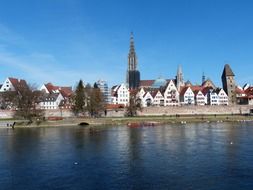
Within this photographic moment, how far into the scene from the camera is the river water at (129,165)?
92.3 ft

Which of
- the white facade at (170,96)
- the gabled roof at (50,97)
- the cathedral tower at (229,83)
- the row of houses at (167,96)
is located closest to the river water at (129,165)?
the gabled roof at (50,97)

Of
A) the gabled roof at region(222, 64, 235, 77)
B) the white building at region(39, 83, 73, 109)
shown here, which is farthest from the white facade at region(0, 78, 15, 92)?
the gabled roof at region(222, 64, 235, 77)

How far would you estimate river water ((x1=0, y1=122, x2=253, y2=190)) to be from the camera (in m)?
28.1

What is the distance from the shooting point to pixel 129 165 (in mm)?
35062

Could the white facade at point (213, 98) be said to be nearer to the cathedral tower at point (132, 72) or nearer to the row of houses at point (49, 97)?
the cathedral tower at point (132, 72)

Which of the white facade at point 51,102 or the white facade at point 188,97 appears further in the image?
the white facade at point 188,97

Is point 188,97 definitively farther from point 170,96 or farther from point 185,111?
point 185,111

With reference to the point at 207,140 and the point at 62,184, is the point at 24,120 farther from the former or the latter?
the point at 62,184

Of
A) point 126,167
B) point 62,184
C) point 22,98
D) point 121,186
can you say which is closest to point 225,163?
point 126,167

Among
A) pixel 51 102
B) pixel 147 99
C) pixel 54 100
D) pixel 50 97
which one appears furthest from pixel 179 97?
pixel 50 97

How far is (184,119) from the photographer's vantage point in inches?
3971

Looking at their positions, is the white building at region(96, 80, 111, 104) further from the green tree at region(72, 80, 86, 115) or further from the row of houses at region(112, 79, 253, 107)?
the green tree at region(72, 80, 86, 115)

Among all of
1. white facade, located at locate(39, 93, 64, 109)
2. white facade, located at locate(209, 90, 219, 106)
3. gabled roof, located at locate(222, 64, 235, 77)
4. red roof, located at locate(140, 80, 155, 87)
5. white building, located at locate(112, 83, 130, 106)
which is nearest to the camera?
white facade, located at locate(39, 93, 64, 109)

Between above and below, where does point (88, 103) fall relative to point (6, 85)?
below
